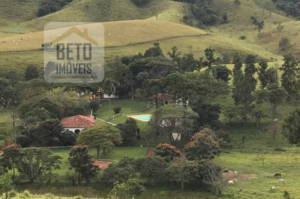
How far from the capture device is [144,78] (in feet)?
194

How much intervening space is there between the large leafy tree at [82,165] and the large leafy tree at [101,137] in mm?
4108

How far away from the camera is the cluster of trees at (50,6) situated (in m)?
123

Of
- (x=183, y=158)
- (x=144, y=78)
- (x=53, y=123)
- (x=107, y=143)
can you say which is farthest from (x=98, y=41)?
(x=183, y=158)

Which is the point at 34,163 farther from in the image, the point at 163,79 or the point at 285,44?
the point at 285,44

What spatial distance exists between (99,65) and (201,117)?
109 feet

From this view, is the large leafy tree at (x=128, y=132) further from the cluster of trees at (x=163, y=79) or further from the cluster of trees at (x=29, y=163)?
the cluster of trees at (x=29, y=163)

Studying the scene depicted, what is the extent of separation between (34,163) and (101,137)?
7.15m

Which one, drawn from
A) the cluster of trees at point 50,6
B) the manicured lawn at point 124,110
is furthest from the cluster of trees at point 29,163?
the cluster of trees at point 50,6

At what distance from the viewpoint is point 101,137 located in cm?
3841

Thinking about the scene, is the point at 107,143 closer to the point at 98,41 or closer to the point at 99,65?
the point at 99,65

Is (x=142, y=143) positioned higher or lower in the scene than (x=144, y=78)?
lower

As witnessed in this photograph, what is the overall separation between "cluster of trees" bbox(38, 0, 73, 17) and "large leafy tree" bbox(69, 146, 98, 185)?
98.6m

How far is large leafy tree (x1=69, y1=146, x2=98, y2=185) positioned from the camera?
33.0 meters

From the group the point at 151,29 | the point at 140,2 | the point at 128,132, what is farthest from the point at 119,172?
the point at 140,2
